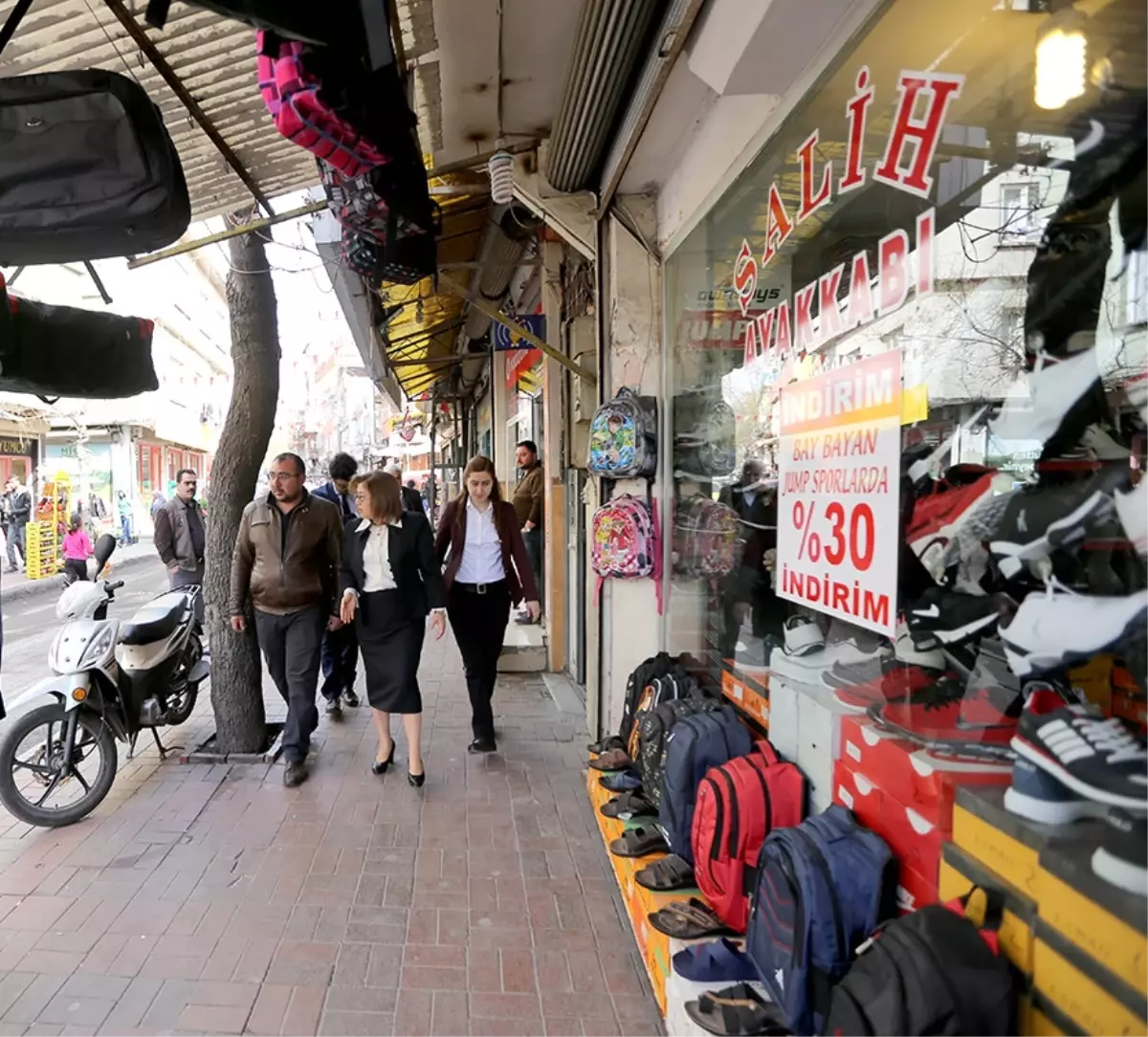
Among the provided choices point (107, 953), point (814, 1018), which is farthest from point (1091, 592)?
point (107, 953)

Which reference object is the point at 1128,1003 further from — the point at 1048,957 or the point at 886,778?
the point at 886,778

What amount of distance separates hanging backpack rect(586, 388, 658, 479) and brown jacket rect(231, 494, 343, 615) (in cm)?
159

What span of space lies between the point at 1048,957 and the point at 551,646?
17.1 ft

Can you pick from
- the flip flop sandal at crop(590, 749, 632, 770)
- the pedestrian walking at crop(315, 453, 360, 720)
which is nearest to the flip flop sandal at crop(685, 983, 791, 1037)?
the flip flop sandal at crop(590, 749, 632, 770)

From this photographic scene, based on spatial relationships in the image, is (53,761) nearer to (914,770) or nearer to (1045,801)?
(914,770)

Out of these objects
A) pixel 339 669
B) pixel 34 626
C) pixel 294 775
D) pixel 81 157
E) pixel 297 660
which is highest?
pixel 81 157

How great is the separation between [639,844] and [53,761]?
280cm

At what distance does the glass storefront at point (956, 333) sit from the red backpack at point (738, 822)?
1.61 ft

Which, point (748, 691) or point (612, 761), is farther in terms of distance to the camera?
point (612, 761)

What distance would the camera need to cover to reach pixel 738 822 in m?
2.38

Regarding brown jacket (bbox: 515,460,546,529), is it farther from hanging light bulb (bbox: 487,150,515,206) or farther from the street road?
the street road

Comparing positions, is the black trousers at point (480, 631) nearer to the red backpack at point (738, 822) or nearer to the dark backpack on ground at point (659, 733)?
the dark backpack on ground at point (659, 733)

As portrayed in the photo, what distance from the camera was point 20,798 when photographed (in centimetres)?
349

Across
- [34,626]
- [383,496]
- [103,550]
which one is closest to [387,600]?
[383,496]
